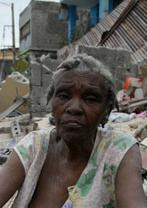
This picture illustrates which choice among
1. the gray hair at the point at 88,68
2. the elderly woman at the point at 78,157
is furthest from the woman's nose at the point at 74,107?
the gray hair at the point at 88,68

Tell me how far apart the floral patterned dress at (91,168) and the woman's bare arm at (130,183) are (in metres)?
0.02

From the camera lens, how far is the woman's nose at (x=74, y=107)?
1.65 metres

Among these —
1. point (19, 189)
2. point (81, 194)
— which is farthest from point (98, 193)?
point (19, 189)

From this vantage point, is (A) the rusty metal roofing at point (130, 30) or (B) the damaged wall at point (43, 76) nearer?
(B) the damaged wall at point (43, 76)

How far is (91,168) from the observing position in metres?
1.76

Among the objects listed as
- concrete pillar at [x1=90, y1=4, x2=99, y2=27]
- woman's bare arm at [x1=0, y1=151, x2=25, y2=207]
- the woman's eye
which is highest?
concrete pillar at [x1=90, y1=4, x2=99, y2=27]

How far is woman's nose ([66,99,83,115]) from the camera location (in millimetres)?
1650

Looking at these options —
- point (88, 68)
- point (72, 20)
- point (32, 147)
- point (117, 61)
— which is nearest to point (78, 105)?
point (88, 68)

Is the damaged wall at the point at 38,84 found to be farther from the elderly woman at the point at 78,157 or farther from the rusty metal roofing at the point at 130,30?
the elderly woman at the point at 78,157

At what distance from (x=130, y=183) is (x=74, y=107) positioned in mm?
344

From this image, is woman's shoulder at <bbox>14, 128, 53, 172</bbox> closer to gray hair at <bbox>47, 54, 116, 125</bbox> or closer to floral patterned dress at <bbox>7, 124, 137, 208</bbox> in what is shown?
floral patterned dress at <bbox>7, 124, 137, 208</bbox>

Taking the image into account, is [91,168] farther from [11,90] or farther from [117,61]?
[11,90]

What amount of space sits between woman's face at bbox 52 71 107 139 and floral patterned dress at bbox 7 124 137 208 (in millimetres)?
108

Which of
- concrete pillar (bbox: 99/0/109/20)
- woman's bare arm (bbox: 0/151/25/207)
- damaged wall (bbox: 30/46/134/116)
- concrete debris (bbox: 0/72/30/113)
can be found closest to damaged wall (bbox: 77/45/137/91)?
damaged wall (bbox: 30/46/134/116)
